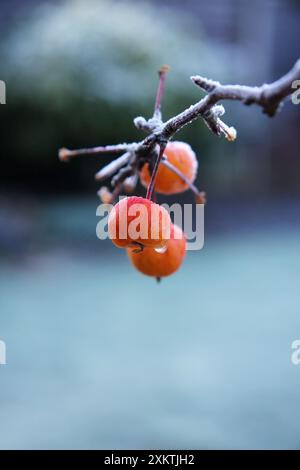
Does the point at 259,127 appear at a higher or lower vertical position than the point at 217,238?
higher

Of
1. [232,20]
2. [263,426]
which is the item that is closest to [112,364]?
[263,426]

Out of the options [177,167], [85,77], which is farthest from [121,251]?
[177,167]

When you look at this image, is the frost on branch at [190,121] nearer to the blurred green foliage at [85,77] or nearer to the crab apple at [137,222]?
the crab apple at [137,222]

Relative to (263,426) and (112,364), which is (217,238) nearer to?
(112,364)

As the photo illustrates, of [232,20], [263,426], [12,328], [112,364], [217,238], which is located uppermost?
[232,20]

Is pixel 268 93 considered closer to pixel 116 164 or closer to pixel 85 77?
pixel 116 164

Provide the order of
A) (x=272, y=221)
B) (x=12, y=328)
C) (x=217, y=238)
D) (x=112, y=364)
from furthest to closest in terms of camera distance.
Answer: (x=272, y=221), (x=217, y=238), (x=12, y=328), (x=112, y=364)

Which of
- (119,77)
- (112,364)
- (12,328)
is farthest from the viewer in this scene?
(119,77)
